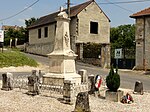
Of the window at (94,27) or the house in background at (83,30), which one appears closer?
the house in background at (83,30)

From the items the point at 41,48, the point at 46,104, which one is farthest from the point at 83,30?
the point at 46,104

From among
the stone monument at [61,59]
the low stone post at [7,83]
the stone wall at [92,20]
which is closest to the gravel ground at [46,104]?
the low stone post at [7,83]

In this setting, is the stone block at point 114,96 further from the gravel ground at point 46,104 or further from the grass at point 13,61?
the grass at point 13,61

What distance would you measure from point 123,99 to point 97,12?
28905 millimetres

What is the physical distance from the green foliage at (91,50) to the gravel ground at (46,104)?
77.5 feet

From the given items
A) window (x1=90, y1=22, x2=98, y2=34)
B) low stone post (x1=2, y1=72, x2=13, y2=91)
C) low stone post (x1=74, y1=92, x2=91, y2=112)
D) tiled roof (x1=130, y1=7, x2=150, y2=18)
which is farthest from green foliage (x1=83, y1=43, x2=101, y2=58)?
low stone post (x1=74, y1=92, x2=91, y2=112)

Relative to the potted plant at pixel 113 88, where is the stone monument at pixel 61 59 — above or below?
above

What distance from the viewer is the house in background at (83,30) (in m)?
34.9

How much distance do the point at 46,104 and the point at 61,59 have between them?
10.2 ft

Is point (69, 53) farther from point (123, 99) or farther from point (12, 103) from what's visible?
point (12, 103)

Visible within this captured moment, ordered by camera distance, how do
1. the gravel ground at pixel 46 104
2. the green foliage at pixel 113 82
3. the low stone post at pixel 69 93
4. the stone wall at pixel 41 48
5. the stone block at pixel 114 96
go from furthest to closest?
the stone wall at pixel 41 48 → the green foliage at pixel 113 82 → the stone block at pixel 114 96 → the low stone post at pixel 69 93 → the gravel ground at pixel 46 104

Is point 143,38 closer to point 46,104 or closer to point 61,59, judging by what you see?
point 61,59

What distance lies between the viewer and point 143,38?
1180 inches

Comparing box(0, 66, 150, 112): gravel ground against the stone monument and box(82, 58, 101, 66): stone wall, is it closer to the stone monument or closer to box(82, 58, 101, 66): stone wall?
the stone monument
